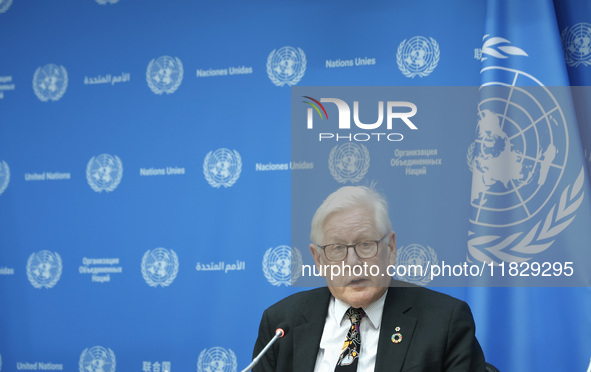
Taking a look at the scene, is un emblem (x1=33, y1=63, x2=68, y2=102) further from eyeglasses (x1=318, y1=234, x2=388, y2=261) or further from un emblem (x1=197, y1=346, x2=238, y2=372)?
eyeglasses (x1=318, y1=234, x2=388, y2=261)

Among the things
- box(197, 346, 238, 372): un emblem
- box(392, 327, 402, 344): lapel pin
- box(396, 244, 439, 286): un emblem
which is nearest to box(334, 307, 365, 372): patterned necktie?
box(392, 327, 402, 344): lapel pin

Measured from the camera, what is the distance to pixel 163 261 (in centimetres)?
369

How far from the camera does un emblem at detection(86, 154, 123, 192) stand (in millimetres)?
3812

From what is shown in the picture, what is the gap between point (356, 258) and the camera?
226cm

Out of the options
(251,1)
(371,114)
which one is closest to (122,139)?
(251,1)

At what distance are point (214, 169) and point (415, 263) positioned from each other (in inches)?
50.1

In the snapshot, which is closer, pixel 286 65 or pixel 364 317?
pixel 364 317

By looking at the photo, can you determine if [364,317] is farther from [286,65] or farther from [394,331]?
[286,65]

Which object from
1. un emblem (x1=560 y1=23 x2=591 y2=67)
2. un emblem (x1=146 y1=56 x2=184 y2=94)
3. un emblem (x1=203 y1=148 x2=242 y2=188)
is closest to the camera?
un emblem (x1=560 y1=23 x2=591 y2=67)

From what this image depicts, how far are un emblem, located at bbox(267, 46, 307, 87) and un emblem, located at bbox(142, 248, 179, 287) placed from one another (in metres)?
1.17

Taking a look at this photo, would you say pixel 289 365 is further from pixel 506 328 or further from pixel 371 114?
pixel 371 114

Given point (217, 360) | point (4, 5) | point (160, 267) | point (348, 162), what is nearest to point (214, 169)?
point (160, 267)

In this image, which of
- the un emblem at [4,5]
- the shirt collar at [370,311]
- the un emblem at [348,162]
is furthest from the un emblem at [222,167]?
the un emblem at [4,5]

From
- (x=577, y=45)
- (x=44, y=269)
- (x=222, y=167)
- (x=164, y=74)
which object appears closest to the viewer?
(x=577, y=45)
